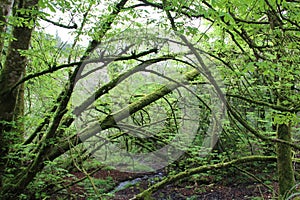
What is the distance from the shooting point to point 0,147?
2.76 m

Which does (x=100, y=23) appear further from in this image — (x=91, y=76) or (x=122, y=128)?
(x=122, y=128)

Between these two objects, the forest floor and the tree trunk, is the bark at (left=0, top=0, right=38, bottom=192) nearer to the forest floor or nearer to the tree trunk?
the tree trunk

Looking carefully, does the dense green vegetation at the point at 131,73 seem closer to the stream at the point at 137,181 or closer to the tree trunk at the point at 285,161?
the tree trunk at the point at 285,161

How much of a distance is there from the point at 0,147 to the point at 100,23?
5.19 ft

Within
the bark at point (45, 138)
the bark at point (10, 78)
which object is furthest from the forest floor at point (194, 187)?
the bark at point (10, 78)

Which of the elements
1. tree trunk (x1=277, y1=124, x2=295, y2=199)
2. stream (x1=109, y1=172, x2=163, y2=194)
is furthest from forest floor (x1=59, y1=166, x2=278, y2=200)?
tree trunk (x1=277, y1=124, x2=295, y2=199)

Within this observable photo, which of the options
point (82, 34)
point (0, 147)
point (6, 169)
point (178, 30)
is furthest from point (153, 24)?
point (6, 169)

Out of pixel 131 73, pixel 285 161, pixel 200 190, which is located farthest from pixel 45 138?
pixel 200 190

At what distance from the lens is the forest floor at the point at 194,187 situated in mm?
5852

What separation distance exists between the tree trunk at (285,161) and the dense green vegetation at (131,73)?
10 millimetres

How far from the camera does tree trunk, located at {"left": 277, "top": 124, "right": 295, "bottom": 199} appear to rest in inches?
122

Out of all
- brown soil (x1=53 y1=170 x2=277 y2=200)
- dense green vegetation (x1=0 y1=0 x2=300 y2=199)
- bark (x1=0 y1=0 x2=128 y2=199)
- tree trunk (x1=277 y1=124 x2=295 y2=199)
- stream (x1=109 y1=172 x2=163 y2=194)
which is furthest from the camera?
stream (x1=109 y1=172 x2=163 y2=194)

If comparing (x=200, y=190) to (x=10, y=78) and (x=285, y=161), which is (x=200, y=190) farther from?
(x=10, y=78)

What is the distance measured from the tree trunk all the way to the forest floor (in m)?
2.62
